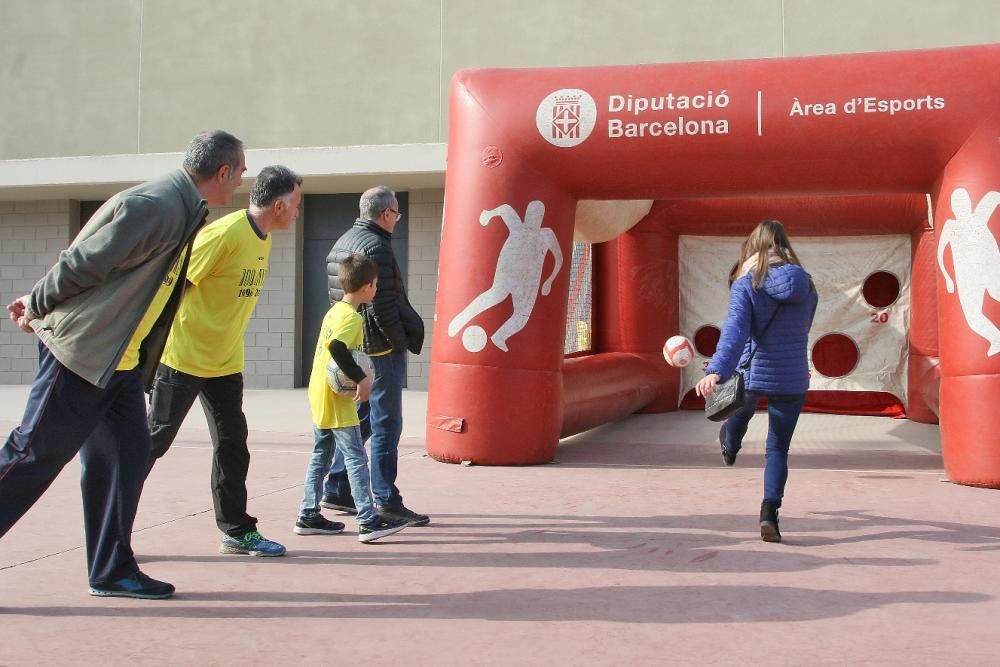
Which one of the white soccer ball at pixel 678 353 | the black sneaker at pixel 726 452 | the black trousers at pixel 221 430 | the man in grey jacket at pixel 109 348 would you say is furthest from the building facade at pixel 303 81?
the man in grey jacket at pixel 109 348

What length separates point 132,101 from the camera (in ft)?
49.8

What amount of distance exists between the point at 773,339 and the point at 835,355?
5.73m

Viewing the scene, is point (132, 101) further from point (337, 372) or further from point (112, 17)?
point (337, 372)

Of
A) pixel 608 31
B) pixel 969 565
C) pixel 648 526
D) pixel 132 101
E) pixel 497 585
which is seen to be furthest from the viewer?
pixel 132 101

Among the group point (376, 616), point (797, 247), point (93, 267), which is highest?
point (797, 247)

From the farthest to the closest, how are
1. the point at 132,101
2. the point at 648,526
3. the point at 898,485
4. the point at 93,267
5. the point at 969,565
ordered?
the point at 132,101 < the point at 898,485 < the point at 648,526 < the point at 969,565 < the point at 93,267

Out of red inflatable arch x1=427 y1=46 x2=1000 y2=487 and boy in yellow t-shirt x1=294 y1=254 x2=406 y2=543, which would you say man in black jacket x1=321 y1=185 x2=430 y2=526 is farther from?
red inflatable arch x1=427 y1=46 x2=1000 y2=487

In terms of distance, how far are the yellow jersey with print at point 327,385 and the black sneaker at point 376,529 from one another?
17.8 inches

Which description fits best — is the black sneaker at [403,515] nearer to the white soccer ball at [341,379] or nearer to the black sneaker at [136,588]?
the white soccer ball at [341,379]

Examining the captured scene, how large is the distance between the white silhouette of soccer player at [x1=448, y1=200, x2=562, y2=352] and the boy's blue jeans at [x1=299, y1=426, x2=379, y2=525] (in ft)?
7.43

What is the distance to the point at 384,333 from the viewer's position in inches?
193

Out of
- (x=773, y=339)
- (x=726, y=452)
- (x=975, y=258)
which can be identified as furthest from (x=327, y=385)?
(x=975, y=258)

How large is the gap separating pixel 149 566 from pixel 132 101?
495 inches

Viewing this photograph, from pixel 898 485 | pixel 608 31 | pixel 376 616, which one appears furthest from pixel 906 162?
pixel 608 31
